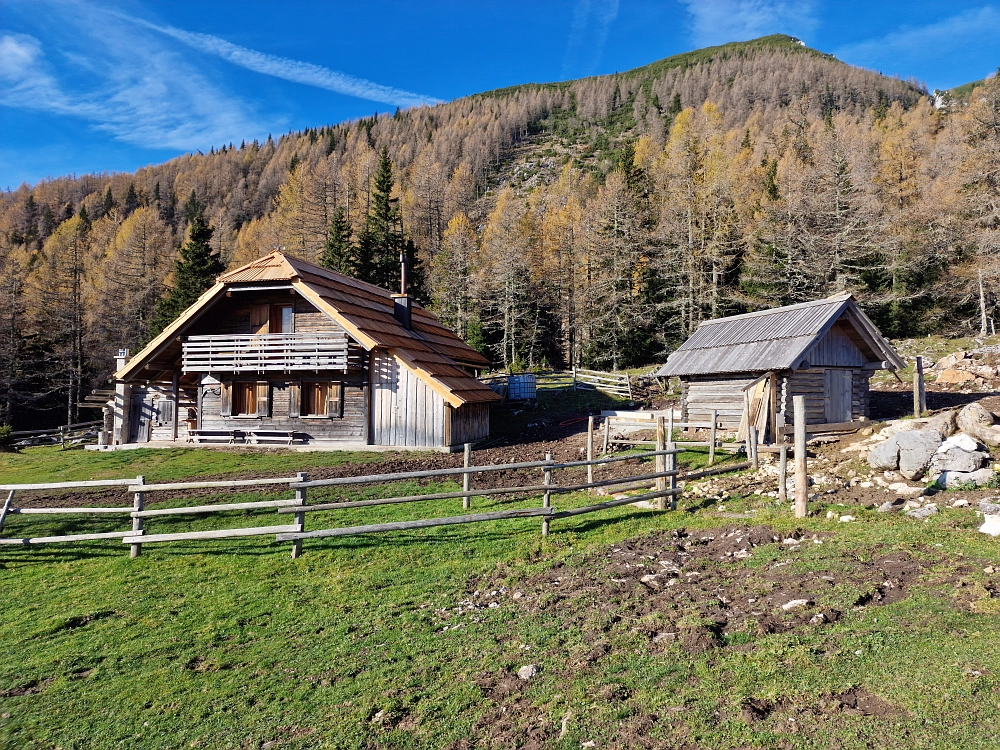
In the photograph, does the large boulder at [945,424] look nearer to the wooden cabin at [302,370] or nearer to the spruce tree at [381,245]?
the wooden cabin at [302,370]

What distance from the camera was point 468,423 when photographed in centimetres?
2461

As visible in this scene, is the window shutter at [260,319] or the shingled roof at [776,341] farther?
the window shutter at [260,319]

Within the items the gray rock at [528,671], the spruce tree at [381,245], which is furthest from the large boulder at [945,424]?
the spruce tree at [381,245]

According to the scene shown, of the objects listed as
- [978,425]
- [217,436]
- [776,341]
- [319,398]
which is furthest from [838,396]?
[217,436]

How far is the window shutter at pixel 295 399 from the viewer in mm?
24859

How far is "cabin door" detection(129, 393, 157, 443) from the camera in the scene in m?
29.1

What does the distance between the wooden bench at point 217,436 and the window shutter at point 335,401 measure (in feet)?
14.0

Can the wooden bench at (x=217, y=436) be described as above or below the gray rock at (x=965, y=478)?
below

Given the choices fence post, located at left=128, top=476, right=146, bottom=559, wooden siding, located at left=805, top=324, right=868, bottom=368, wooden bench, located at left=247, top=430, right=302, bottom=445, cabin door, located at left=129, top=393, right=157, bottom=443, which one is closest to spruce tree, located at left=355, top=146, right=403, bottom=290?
cabin door, located at left=129, top=393, right=157, bottom=443

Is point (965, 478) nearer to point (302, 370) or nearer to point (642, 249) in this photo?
point (302, 370)

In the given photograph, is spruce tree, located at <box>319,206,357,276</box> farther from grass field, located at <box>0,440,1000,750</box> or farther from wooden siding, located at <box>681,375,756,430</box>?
grass field, located at <box>0,440,1000,750</box>

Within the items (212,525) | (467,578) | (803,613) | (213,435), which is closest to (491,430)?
(213,435)

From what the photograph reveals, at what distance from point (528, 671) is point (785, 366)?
15.5 meters

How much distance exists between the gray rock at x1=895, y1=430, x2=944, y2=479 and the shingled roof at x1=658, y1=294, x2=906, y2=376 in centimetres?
620
